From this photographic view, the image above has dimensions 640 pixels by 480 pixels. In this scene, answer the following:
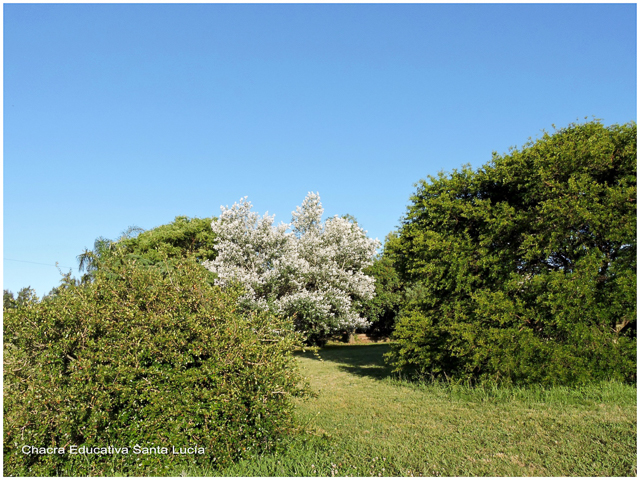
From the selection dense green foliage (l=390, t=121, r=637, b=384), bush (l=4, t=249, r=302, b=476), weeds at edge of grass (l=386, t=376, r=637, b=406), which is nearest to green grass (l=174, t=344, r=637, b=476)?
weeds at edge of grass (l=386, t=376, r=637, b=406)

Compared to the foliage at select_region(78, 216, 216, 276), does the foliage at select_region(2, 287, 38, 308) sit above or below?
below

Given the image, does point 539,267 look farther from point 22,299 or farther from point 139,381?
point 22,299

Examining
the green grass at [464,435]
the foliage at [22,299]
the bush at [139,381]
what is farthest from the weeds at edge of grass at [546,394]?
the foliage at [22,299]

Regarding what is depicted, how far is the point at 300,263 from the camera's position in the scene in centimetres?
2112

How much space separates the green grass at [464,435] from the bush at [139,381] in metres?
0.41

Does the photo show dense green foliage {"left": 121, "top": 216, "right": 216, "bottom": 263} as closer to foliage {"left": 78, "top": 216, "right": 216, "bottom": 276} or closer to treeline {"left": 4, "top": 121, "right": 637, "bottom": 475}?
foliage {"left": 78, "top": 216, "right": 216, "bottom": 276}

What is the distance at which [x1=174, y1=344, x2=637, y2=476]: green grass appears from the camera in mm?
5090

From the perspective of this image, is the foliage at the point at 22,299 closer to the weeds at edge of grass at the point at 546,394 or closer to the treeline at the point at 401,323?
the treeline at the point at 401,323

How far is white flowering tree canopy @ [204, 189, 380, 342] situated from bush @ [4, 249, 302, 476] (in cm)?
1424

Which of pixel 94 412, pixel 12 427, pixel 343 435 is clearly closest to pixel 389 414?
pixel 343 435

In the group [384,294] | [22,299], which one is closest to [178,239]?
[384,294]

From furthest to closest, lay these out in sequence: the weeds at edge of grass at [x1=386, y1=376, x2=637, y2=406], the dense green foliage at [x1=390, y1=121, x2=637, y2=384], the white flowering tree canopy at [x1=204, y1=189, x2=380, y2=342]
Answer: the white flowering tree canopy at [x1=204, y1=189, x2=380, y2=342]
the dense green foliage at [x1=390, y1=121, x2=637, y2=384]
the weeds at edge of grass at [x1=386, y1=376, x2=637, y2=406]

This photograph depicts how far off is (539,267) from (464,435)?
512 centimetres

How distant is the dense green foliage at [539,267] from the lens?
8.70 m
